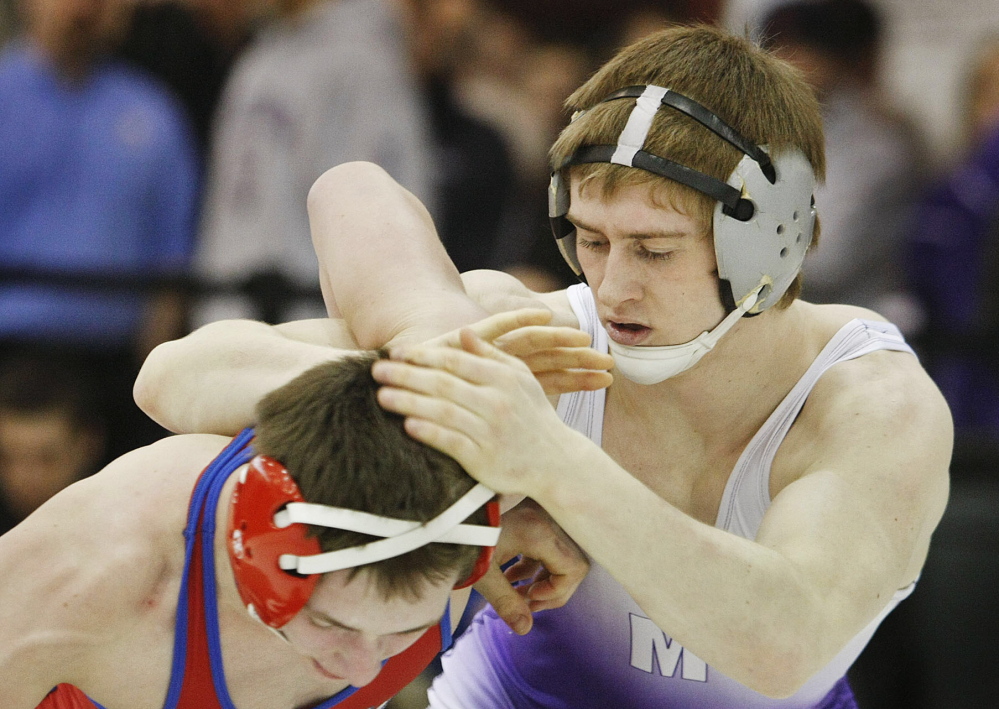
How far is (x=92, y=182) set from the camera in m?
5.22

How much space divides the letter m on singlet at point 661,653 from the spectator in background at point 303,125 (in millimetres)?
2573

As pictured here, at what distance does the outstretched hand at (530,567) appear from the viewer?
269cm

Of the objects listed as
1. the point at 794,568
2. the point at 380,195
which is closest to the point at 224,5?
the point at 380,195

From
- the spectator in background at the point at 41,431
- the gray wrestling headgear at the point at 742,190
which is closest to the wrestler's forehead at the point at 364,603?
the gray wrestling headgear at the point at 742,190

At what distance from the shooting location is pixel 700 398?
2.96 meters

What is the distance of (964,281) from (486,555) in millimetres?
3632

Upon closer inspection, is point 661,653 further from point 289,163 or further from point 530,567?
point 289,163

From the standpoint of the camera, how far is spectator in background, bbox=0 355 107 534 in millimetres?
4887

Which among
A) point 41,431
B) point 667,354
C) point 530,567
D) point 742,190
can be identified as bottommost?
point 41,431

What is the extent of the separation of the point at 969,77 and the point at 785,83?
11.4 feet

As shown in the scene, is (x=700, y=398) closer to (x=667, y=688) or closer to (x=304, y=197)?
(x=667, y=688)

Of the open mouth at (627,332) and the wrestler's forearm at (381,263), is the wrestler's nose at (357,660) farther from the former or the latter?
the open mouth at (627,332)

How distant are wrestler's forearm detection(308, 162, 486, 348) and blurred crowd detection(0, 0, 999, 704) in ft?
7.00

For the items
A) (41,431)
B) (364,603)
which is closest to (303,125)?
(41,431)
